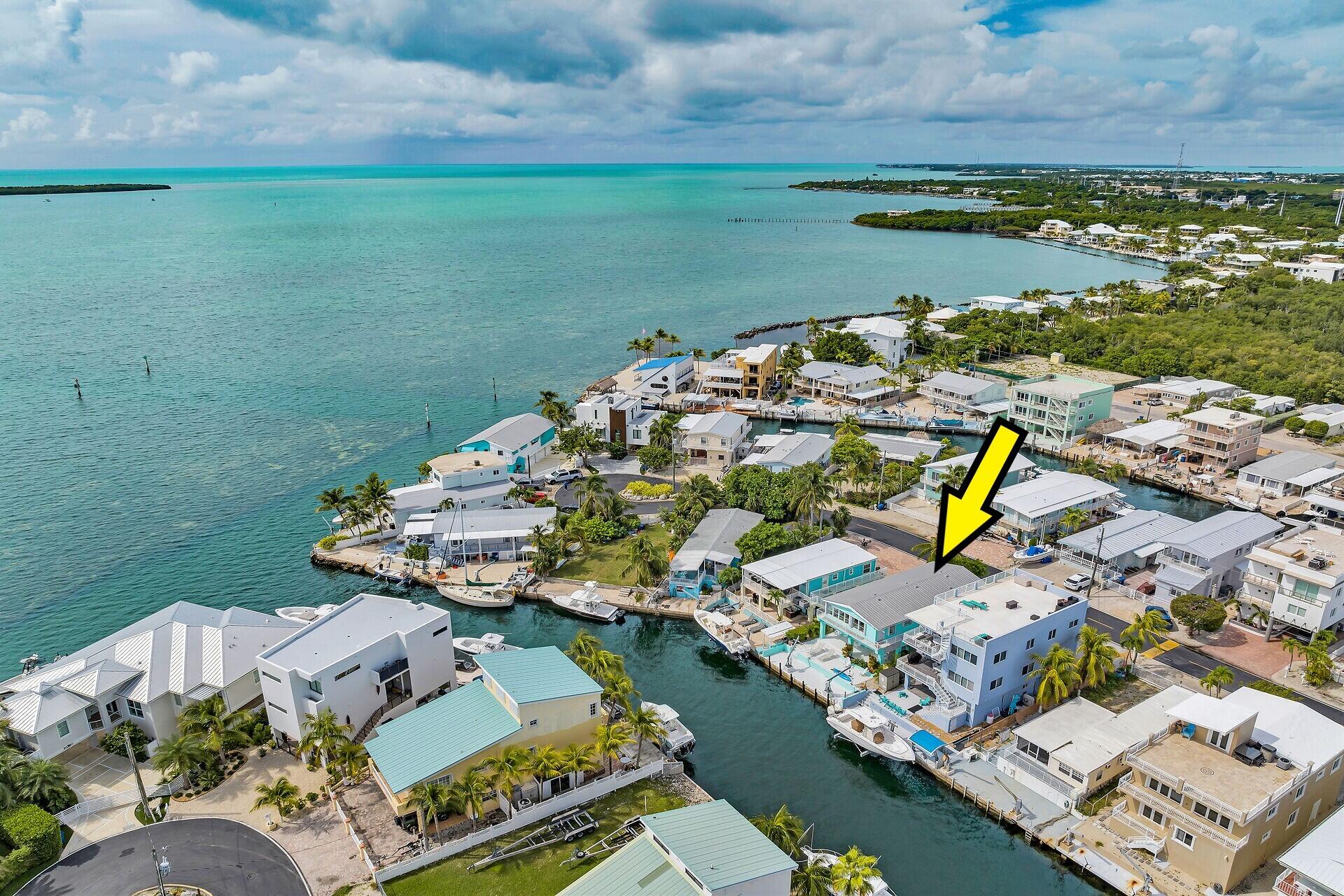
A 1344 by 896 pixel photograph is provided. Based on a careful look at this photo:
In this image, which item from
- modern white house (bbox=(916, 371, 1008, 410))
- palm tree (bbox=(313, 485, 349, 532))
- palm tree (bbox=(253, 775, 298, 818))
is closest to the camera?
palm tree (bbox=(253, 775, 298, 818))

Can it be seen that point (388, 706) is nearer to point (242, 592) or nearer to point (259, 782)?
point (259, 782)

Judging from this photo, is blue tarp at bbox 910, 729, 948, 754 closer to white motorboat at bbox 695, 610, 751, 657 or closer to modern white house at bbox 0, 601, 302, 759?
white motorboat at bbox 695, 610, 751, 657

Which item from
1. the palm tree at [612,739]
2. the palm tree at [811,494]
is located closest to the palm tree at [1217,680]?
the palm tree at [811,494]

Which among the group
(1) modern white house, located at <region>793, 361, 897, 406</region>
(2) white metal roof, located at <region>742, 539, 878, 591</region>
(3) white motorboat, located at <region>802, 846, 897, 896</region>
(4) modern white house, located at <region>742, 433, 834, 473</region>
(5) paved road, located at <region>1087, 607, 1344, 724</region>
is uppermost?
(1) modern white house, located at <region>793, 361, 897, 406</region>

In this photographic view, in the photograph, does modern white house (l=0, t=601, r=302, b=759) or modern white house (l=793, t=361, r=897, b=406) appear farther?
modern white house (l=793, t=361, r=897, b=406)

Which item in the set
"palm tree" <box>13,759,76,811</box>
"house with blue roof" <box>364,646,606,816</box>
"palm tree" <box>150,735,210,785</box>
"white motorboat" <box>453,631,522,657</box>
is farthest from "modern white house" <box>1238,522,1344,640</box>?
"palm tree" <box>13,759,76,811</box>

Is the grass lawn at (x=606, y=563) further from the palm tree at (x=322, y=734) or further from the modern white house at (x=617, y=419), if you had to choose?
the palm tree at (x=322, y=734)
